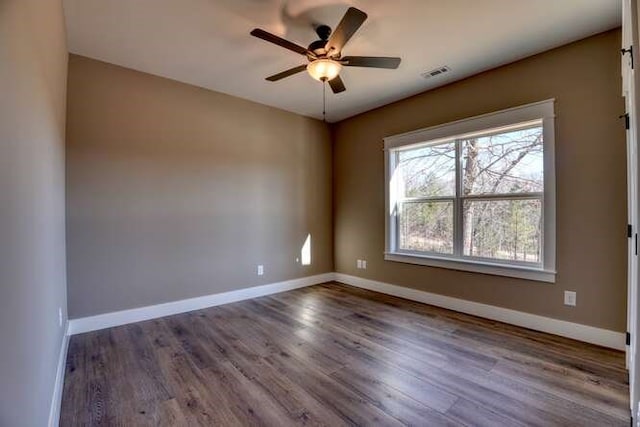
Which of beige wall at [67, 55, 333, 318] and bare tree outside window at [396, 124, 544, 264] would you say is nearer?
beige wall at [67, 55, 333, 318]

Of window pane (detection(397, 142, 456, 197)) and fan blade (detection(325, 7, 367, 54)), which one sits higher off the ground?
fan blade (detection(325, 7, 367, 54))

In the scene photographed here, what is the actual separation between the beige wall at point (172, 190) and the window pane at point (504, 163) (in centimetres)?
242

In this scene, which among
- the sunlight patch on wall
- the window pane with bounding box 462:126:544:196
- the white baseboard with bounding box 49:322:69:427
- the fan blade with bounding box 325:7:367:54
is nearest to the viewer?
the white baseboard with bounding box 49:322:69:427

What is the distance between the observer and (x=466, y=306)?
3.56 m

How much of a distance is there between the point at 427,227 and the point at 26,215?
12.7ft

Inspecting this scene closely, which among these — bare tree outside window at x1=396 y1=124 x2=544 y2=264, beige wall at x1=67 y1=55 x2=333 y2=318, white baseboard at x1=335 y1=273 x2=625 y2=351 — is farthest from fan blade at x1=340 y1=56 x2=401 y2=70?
white baseboard at x1=335 y1=273 x2=625 y2=351

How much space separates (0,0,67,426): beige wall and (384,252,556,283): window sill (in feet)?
12.0

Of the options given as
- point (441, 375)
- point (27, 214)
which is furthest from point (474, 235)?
point (27, 214)

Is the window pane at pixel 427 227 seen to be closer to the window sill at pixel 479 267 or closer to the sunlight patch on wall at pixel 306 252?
the window sill at pixel 479 267

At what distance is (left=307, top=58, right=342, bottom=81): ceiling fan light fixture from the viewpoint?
2.49m

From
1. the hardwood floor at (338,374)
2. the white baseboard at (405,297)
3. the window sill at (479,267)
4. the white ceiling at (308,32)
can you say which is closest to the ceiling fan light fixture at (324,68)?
the white ceiling at (308,32)

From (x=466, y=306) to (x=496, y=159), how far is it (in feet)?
5.62

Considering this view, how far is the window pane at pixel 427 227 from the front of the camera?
12.6 ft

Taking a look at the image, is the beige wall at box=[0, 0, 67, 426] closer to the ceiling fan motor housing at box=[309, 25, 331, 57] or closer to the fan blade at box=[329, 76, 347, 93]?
the ceiling fan motor housing at box=[309, 25, 331, 57]
